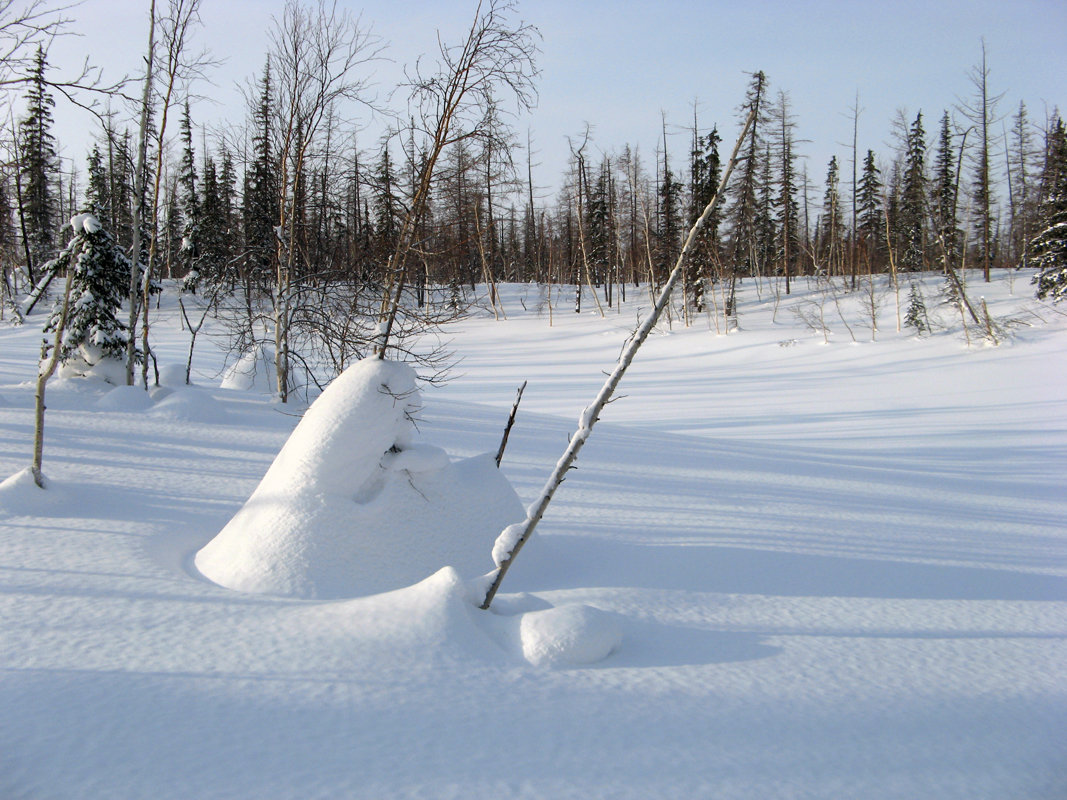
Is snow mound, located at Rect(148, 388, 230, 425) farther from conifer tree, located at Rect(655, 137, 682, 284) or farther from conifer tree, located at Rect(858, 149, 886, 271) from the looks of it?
A: conifer tree, located at Rect(858, 149, 886, 271)

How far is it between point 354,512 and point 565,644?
2.01 m

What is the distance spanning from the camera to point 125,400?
10156mm

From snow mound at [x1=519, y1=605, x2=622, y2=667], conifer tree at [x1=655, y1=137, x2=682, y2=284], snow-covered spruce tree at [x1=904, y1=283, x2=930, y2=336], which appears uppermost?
conifer tree at [x1=655, y1=137, x2=682, y2=284]

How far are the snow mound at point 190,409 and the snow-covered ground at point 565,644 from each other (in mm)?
51

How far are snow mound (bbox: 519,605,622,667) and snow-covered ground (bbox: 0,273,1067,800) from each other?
0.02 m

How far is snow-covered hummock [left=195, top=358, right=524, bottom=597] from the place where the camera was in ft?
A: 15.1

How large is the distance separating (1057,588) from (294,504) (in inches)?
254

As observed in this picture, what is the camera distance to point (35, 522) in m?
5.38

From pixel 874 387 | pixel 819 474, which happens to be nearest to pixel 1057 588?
pixel 819 474

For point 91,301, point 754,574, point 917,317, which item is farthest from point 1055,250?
point 91,301

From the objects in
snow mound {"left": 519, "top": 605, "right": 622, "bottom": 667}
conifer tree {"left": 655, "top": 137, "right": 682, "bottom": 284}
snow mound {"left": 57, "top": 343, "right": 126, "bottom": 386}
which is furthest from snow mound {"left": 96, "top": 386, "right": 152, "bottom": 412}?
conifer tree {"left": 655, "top": 137, "right": 682, "bottom": 284}

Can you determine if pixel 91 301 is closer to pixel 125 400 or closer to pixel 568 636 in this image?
pixel 125 400

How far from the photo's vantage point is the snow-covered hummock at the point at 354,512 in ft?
15.1

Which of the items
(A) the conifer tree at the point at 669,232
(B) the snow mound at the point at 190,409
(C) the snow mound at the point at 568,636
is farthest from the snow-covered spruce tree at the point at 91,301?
(A) the conifer tree at the point at 669,232
